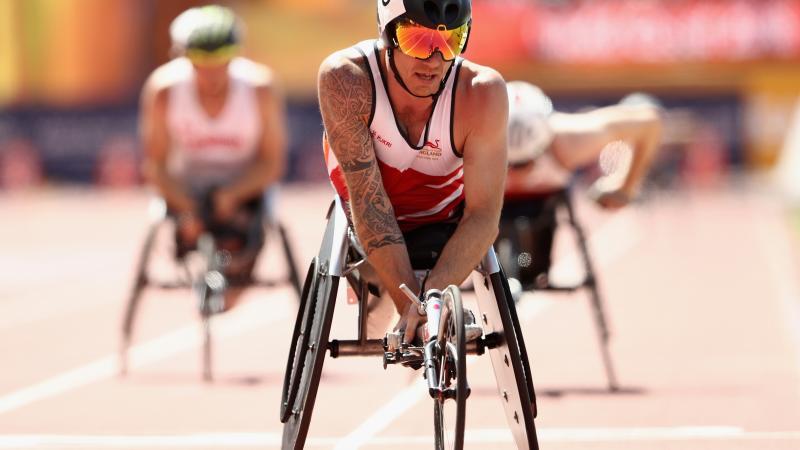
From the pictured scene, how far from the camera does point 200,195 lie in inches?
415

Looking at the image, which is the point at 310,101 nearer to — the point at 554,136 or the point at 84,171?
the point at 84,171

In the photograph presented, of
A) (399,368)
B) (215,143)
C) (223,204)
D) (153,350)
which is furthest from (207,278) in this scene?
(153,350)

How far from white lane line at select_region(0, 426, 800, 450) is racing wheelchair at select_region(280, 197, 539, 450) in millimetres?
1250

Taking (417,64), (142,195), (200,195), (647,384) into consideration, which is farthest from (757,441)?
(142,195)

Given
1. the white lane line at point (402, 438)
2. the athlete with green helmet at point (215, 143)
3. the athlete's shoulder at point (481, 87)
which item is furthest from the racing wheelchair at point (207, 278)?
the athlete's shoulder at point (481, 87)

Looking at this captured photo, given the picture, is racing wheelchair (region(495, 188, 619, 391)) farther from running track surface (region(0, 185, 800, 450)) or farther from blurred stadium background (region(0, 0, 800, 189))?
blurred stadium background (region(0, 0, 800, 189))

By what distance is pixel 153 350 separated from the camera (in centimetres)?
1172

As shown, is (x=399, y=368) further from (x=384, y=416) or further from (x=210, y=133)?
(x=384, y=416)

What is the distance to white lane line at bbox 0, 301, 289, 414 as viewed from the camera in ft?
31.7

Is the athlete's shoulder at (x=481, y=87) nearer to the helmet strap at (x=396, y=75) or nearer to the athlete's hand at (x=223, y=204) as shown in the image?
the helmet strap at (x=396, y=75)

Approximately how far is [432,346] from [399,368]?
4960mm

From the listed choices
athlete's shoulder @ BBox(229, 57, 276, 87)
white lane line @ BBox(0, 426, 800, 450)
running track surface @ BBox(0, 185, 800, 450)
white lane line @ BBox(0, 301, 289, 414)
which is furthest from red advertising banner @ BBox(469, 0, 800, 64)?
white lane line @ BBox(0, 426, 800, 450)

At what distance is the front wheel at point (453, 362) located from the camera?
560 centimetres

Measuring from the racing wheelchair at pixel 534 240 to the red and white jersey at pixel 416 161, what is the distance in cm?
314
